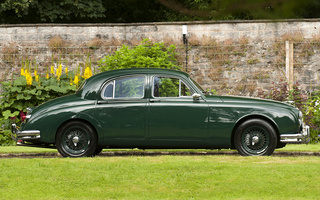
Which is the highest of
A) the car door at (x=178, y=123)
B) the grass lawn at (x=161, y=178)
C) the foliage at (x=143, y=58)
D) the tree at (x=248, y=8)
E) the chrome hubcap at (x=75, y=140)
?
the foliage at (x=143, y=58)

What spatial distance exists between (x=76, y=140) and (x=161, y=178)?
2.51 m

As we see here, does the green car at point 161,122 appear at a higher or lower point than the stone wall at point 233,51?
lower

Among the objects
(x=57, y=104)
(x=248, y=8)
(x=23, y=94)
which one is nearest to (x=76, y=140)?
(x=57, y=104)

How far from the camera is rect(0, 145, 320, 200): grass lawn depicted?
6414 mm

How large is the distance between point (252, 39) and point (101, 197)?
10.8m

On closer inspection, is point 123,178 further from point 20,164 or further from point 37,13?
point 37,13

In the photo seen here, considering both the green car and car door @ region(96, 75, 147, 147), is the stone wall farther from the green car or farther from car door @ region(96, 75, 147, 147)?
car door @ region(96, 75, 147, 147)

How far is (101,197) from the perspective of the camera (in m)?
6.27

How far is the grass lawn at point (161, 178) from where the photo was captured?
641 centimetres

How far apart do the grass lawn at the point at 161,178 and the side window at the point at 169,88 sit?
1.14m

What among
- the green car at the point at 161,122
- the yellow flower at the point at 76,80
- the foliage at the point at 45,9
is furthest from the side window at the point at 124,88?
the foliage at the point at 45,9

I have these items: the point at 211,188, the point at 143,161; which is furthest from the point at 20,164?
the point at 211,188

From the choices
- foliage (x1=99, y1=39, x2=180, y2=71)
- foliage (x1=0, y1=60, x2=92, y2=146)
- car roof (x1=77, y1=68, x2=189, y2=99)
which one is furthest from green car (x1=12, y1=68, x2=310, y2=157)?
foliage (x1=99, y1=39, x2=180, y2=71)

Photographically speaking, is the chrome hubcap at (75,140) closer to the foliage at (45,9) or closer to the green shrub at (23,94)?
the green shrub at (23,94)
